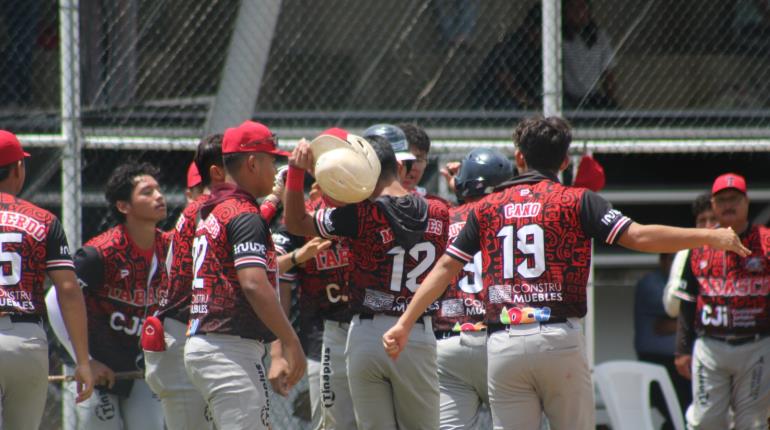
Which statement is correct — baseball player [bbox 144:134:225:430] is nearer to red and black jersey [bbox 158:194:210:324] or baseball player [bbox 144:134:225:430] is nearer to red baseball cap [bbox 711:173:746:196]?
red and black jersey [bbox 158:194:210:324]

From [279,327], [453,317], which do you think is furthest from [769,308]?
[279,327]

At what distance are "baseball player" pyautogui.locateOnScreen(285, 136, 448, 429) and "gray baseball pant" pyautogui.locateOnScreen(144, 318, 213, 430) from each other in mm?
800

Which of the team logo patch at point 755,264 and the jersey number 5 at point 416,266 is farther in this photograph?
the team logo patch at point 755,264

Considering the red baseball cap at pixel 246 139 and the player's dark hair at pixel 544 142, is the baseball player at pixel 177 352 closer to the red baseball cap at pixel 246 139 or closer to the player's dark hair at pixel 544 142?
the red baseball cap at pixel 246 139

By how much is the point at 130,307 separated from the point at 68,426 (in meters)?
1.50

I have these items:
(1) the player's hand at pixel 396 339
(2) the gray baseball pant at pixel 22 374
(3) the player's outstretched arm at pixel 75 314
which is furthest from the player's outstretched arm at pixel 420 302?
(2) the gray baseball pant at pixel 22 374

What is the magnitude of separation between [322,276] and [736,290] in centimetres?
290

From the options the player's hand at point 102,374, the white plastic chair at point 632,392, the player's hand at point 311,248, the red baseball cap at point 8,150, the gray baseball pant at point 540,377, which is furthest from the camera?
the white plastic chair at point 632,392

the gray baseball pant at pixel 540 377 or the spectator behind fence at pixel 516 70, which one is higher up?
the spectator behind fence at pixel 516 70

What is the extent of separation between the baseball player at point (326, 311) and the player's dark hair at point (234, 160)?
712 mm

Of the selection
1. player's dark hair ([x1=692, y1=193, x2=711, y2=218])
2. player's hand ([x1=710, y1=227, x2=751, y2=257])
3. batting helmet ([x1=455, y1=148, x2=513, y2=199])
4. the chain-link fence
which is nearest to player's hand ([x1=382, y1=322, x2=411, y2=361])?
player's hand ([x1=710, y1=227, x2=751, y2=257])

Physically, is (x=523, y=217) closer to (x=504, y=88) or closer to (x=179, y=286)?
(x=179, y=286)

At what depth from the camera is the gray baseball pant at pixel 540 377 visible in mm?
4273

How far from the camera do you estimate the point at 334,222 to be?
15.7 feet
